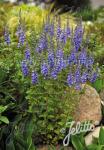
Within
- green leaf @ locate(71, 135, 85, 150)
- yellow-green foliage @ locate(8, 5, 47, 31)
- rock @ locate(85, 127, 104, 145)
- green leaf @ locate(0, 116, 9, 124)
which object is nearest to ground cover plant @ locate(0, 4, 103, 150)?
green leaf @ locate(0, 116, 9, 124)

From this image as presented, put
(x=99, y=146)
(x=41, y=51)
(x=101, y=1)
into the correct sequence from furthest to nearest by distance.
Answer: (x=101, y=1)
(x=41, y=51)
(x=99, y=146)

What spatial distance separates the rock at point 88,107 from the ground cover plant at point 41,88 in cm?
23

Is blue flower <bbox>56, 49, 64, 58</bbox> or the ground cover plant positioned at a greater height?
blue flower <bbox>56, 49, 64, 58</bbox>

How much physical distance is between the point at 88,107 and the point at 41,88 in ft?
2.54

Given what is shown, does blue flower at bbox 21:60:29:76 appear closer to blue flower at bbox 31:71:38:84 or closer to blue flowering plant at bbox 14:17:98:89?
blue flowering plant at bbox 14:17:98:89

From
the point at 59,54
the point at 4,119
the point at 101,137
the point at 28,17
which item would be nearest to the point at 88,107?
the point at 101,137

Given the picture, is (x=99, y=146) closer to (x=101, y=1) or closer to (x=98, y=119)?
(x=98, y=119)

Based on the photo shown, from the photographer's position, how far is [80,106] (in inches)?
230

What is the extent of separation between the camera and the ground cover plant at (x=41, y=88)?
5336mm

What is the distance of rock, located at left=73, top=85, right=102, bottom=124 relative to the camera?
5.78 meters

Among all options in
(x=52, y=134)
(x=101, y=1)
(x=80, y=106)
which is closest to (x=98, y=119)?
(x=80, y=106)

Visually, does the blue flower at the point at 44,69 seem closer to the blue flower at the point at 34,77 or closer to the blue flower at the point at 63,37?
the blue flower at the point at 34,77

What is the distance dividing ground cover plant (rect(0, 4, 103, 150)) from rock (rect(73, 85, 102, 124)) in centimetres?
23

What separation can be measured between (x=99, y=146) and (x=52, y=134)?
0.61m
